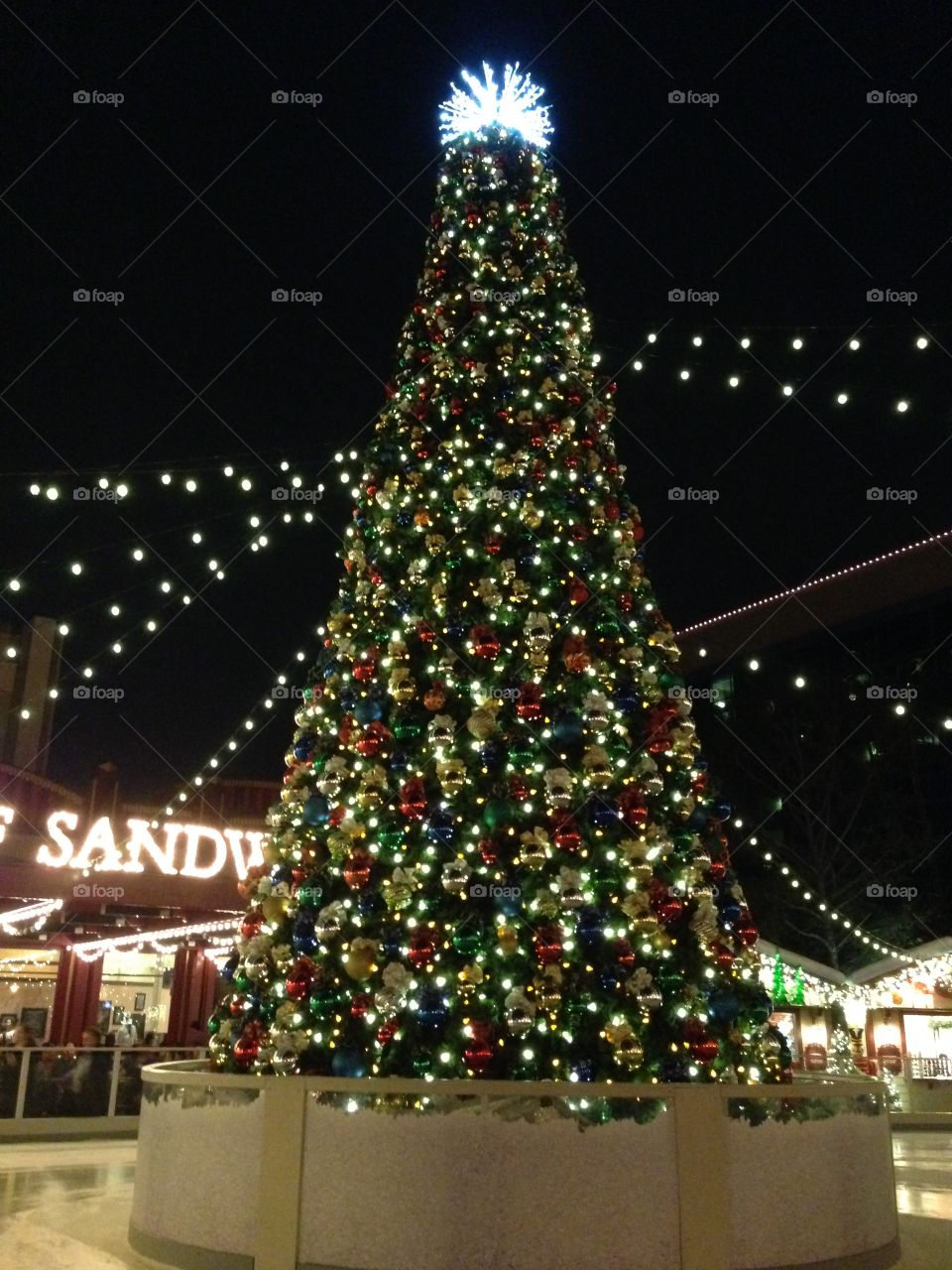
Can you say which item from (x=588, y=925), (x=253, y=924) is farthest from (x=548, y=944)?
(x=253, y=924)

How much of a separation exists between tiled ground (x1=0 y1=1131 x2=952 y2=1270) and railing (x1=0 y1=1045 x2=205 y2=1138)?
1.01 metres

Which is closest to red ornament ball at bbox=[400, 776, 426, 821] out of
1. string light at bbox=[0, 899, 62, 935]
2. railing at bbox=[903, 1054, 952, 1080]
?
string light at bbox=[0, 899, 62, 935]

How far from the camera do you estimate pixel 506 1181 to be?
14.3 ft

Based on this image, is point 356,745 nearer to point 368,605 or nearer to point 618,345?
point 368,605

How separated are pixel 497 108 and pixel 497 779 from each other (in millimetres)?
4388

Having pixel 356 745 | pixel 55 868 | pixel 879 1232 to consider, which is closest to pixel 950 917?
pixel 55 868

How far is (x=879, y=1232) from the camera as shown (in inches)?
196

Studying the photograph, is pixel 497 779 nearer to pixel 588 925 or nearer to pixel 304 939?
pixel 588 925
